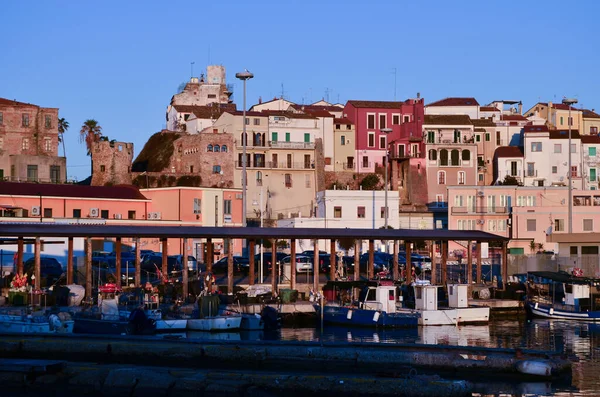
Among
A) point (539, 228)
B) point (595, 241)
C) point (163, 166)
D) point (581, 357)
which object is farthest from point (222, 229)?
point (163, 166)

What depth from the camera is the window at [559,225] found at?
92.6 metres

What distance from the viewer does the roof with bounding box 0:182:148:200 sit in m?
80.6

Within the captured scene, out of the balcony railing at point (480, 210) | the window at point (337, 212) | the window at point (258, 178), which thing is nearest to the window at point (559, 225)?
the balcony railing at point (480, 210)

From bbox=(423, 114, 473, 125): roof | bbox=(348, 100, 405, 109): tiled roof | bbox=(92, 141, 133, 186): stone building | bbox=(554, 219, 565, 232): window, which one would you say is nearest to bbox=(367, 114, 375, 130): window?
bbox=(348, 100, 405, 109): tiled roof

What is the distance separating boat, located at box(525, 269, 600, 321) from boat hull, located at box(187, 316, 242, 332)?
1838cm

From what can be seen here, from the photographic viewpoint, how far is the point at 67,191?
3258 inches

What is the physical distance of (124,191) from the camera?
87062 mm

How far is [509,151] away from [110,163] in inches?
1814

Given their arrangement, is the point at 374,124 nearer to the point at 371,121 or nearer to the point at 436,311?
the point at 371,121

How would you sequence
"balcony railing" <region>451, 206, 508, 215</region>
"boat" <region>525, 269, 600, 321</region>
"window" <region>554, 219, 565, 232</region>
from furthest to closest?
1. "balcony railing" <region>451, 206, 508, 215</region>
2. "window" <region>554, 219, 565, 232</region>
3. "boat" <region>525, 269, 600, 321</region>

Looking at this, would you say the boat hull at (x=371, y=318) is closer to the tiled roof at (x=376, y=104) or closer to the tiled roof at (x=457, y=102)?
the tiled roof at (x=376, y=104)

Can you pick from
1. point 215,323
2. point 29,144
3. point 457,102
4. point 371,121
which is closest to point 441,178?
point 371,121

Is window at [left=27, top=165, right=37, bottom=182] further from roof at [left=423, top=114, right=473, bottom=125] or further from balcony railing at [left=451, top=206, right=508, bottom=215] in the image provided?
roof at [left=423, top=114, right=473, bottom=125]

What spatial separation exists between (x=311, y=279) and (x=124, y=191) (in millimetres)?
28786
